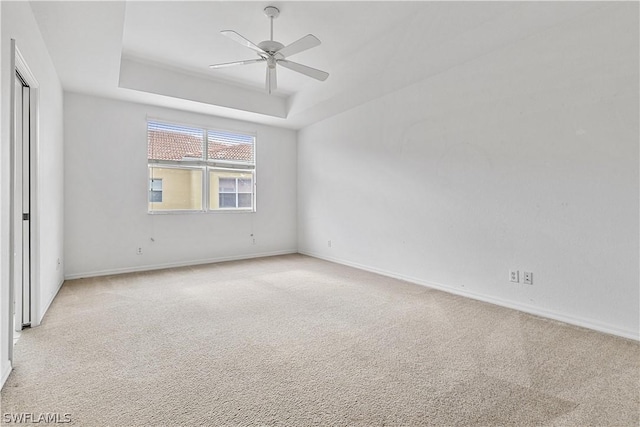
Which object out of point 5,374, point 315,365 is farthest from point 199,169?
point 315,365

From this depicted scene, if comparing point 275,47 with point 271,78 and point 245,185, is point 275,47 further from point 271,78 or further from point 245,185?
point 245,185

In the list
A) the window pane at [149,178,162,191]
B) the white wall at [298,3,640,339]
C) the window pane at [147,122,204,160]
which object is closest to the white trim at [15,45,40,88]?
the window pane at [147,122,204,160]

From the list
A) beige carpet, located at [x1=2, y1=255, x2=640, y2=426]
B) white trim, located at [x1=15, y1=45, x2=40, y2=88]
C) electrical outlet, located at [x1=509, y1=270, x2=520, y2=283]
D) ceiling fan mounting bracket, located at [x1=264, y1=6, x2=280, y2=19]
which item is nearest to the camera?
beige carpet, located at [x1=2, y1=255, x2=640, y2=426]

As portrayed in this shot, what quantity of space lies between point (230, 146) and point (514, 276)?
4691mm

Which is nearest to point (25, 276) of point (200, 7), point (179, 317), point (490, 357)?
point (179, 317)

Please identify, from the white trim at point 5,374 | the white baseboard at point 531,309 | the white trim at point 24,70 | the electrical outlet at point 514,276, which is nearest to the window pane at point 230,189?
the white baseboard at point 531,309

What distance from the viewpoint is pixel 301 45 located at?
2.81 meters

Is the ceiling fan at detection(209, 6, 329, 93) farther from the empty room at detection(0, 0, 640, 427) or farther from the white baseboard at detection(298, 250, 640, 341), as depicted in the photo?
the white baseboard at detection(298, 250, 640, 341)

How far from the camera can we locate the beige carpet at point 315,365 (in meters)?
1.59

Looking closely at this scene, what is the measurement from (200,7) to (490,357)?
3700 millimetres

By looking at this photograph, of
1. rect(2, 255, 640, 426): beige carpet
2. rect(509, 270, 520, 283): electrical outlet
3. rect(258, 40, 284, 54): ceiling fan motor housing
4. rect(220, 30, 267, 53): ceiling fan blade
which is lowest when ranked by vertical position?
rect(2, 255, 640, 426): beige carpet

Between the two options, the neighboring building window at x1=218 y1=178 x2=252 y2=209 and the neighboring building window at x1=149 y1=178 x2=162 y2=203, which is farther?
the neighboring building window at x1=218 y1=178 x2=252 y2=209

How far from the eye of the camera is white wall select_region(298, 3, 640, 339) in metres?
2.52

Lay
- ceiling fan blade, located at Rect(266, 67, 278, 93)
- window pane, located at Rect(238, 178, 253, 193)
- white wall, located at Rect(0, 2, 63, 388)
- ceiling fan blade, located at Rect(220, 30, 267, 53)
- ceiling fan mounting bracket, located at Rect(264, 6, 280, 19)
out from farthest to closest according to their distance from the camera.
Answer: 1. window pane, located at Rect(238, 178, 253, 193)
2. ceiling fan blade, located at Rect(266, 67, 278, 93)
3. ceiling fan mounting bracket, located at Rect(264, 6, 280, 19)
4. ceiling fan blade, located at Rect(220, 30, 267, 53)
5. white wall, located at Rect(0, 2, 63, 388)
